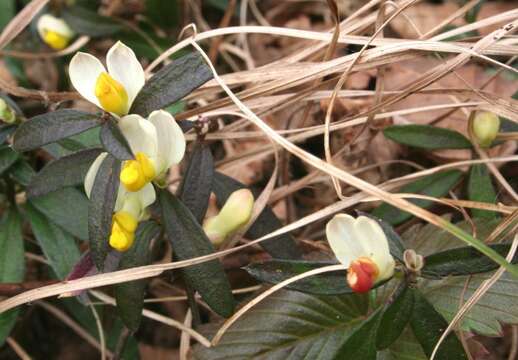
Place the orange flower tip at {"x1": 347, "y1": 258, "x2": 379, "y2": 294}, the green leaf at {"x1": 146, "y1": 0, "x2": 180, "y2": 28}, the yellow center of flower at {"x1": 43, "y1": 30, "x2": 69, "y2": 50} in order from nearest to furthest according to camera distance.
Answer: the orange flower tip at {"x1": 347, "y1": 258, "x2": 379, "y2": 294} < the yellow center of flower at {"x1": 43, "y1": 30, "x2": 69, "y2": 50} < the green leaf at {"x1": 146, "y1": 0, "x2": 180, "y2": 28}

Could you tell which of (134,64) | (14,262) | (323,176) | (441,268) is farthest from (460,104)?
(14,262)

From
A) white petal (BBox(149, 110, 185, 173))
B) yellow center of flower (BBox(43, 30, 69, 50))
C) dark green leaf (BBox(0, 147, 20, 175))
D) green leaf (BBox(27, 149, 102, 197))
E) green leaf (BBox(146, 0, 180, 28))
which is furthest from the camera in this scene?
green leaf (BBox(146, 0, 180, 28))

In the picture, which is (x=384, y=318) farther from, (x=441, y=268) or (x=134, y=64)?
(x=134, y=64)

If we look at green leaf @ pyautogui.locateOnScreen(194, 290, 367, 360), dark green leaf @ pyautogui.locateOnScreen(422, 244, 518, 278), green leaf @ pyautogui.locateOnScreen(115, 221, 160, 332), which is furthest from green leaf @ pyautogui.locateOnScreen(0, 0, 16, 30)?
dark green leaf @ pyautogui.locateOnScreen(422, 244, 518, 278)

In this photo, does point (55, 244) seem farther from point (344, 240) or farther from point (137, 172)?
point (344, 240)

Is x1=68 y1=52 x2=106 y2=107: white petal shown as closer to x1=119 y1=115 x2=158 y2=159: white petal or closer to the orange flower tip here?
x1=119 y1=115 x2=158 y2=159: white petal

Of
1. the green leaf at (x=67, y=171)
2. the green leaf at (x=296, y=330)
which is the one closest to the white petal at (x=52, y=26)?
the green leaf at (x=67, y=171)
